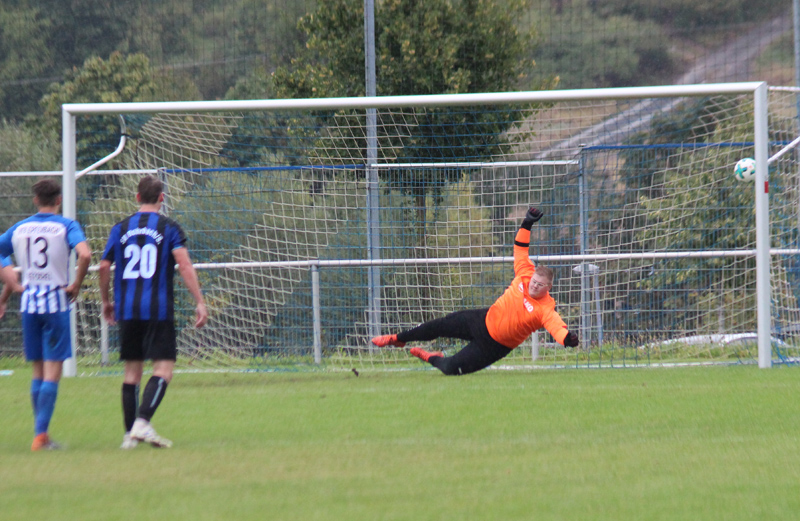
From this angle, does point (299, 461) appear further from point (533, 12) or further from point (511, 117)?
point (533, 12)

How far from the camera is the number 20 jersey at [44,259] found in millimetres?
5266

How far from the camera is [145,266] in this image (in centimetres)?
527

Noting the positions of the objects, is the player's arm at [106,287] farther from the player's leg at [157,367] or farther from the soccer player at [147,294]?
the player's leg at [157,367]

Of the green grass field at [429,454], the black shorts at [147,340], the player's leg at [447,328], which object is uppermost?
the black shorts at [147,340]

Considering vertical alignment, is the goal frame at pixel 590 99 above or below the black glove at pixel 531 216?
above

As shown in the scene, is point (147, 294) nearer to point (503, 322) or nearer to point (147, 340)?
point (147, 340)

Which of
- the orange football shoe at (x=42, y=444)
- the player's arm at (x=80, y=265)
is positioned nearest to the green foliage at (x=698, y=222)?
the player's arm at (x=80, y=265)

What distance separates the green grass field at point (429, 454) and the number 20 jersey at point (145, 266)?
81cm

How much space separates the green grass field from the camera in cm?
371

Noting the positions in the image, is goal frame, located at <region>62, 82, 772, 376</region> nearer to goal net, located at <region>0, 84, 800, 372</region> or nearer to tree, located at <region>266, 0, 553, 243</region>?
goal net, located at <region>0, 84, 800, 372</region>

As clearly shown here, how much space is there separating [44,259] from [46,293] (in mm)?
201

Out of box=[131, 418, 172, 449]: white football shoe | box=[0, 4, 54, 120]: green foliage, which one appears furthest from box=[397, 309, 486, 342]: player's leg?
box=[0, 4, 54, 120]: green foliage

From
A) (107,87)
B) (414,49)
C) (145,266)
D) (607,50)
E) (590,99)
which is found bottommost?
(145,266)

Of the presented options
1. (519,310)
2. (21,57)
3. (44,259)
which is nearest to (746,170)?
(519,310)
